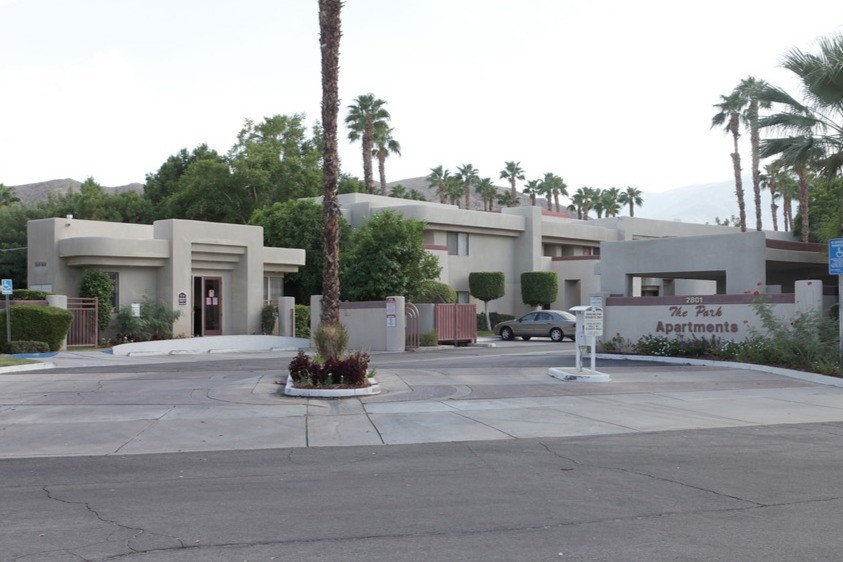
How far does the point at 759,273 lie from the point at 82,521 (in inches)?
921

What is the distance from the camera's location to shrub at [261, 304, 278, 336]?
36.2 metres

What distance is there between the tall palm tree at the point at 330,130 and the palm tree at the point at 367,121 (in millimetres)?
39751

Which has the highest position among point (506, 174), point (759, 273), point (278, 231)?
point (506, 174)

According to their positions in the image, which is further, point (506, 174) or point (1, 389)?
point (506, 174)

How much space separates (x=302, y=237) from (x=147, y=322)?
13596mm

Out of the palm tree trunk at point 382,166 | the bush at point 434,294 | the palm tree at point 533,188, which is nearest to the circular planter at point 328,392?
the bush at point 434,294

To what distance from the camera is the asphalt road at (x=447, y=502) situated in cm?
633

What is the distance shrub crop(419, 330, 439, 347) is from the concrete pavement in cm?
968

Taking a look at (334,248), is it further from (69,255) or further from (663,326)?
(69,255)

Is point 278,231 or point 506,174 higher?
point 506,174

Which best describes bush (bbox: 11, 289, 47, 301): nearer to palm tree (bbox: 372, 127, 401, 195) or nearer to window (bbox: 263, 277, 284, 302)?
window (bbox: 263, 277, 284, 302)

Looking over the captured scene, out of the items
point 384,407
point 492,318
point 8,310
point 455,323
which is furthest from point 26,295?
point 492,318

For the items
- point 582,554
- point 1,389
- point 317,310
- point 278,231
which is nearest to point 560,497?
point 582,554

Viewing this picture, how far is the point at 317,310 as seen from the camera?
33531 mm
